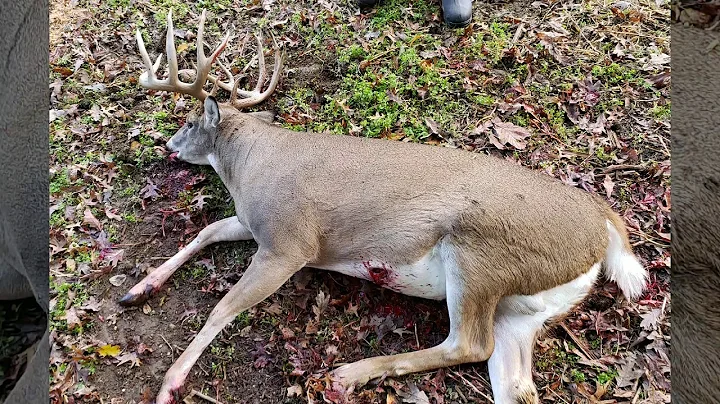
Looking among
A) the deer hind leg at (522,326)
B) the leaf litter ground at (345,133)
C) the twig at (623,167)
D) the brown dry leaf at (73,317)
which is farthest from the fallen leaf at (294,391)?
the twig at (623,167)

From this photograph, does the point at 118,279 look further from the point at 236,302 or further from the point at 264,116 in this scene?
the point at 264,116

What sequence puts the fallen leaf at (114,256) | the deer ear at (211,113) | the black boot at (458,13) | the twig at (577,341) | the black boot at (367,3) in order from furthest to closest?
the black boot at (367,3) < the black boot at (458,13) < the deer ear at (211,113) < the fallen leaf at (114,256) < the twig at (577,341)

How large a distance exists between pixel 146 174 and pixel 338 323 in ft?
7.55

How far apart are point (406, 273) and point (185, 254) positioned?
5.63 ft

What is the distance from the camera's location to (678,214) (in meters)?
0.90

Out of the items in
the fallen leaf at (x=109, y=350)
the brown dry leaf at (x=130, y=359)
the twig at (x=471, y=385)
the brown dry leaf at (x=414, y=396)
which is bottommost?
the twig at (x=471, y=385)

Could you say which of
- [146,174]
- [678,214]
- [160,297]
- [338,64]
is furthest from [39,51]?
[338,64]

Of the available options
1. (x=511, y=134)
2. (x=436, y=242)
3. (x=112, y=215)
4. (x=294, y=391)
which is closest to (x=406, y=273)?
(x=436, y=242)

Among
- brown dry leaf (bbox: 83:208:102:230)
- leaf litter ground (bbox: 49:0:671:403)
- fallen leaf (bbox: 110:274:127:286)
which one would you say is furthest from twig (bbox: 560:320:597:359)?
brown dry leaf (bbox: 83:208:102:230)

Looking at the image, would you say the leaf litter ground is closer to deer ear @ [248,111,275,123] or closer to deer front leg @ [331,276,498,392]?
deer front leg @ [331,276,498,392]

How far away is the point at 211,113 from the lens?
15.5 ft

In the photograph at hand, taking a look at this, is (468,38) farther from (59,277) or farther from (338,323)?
(59,277)

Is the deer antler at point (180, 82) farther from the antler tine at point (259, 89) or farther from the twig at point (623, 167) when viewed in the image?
the twig at point (623, 167)

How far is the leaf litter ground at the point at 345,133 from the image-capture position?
145 inches
